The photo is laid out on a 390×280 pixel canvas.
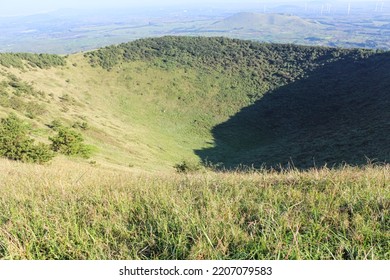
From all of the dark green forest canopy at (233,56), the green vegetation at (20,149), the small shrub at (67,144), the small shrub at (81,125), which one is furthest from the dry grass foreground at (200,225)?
the dark green forest canopy at (233,56)

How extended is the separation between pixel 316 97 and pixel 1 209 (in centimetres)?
5799

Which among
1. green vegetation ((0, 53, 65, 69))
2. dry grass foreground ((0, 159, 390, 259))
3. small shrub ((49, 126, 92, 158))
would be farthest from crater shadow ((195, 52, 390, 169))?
green vegetation ((0, 53, 65, 69))

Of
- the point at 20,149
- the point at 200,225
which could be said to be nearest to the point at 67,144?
the point at 20,149

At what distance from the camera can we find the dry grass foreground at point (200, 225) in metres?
2.37

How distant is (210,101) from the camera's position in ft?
201

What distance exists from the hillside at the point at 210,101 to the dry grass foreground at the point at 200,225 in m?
20.2

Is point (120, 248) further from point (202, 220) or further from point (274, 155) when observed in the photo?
point (274, 155)

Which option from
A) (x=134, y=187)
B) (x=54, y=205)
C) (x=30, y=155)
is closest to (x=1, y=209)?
(x=54, y=205)

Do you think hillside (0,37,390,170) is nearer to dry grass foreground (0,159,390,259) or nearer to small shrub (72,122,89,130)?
small shrub (72,122,89,130)

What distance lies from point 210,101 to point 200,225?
5937 centimetres

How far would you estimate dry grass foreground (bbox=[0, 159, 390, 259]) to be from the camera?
2.37m

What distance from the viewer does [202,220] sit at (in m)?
2.72

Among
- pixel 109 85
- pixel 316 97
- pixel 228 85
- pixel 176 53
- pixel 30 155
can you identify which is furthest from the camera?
pixel 176 53
